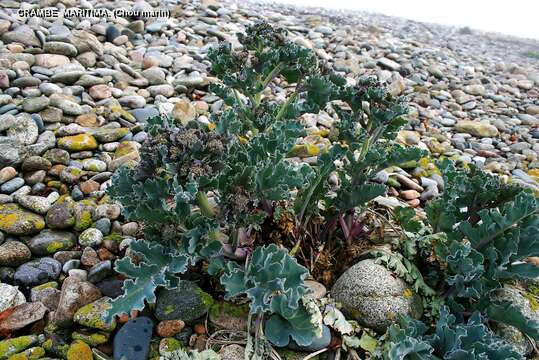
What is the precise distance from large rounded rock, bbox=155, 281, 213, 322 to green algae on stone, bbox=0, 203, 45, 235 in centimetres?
104

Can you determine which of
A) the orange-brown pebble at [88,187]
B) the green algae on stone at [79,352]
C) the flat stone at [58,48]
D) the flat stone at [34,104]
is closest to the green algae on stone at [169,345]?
the green algae on stone at [79,352]

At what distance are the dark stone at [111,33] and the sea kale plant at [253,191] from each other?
3.44 metres

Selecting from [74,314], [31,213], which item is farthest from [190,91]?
[74,314]

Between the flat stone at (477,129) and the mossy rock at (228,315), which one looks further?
the flat stone at (477,129)

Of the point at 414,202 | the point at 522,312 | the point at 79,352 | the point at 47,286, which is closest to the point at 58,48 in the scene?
the point at 47,286

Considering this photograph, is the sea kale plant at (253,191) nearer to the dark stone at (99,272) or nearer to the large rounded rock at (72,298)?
the dark stone at (99,272)

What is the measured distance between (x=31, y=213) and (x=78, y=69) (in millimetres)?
2143

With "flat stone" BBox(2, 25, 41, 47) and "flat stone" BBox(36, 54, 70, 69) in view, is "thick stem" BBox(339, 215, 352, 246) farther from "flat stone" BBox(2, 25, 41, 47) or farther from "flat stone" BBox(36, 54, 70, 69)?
"flat stone" BBox(2, 25, 41, 47)

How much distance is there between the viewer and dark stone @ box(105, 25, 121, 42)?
227 inches

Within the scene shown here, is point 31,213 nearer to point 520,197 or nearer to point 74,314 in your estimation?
point 74,314

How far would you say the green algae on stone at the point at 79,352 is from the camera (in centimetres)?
219

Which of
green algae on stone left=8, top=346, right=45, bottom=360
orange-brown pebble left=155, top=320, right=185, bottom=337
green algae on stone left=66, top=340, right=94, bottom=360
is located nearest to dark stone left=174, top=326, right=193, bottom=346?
orange-brown pebble left=155, top=320, right=185, bottom=337

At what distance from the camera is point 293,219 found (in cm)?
275

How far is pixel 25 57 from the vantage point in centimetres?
458
